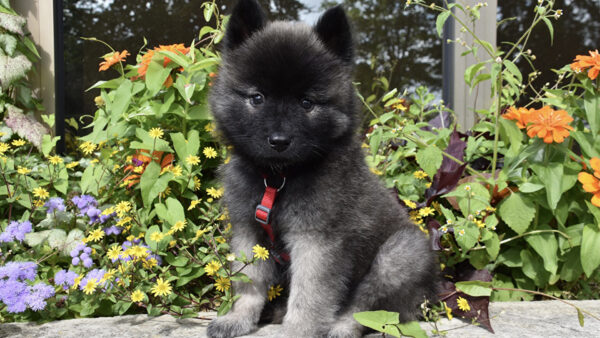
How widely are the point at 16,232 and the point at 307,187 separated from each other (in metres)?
1.81

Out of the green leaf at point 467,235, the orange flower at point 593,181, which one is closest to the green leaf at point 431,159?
the green leaf at point 467,235

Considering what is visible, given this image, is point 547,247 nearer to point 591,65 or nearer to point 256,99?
point 591,65

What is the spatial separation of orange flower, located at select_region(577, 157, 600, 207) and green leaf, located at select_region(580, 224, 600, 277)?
179 mm

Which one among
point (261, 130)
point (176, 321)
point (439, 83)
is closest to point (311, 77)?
point (261, 130)

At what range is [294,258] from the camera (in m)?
2.22

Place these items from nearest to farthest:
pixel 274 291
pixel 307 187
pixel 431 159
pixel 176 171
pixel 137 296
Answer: pixel 307 187 → pixel 137 296 → pixel 274 291 → pixel 176 171 → pixel 431 159

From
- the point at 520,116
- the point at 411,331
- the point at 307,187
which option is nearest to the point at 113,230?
the point at 307,187

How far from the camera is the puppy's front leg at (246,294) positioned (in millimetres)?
2344

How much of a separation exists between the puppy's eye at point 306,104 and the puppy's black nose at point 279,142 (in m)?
0.20

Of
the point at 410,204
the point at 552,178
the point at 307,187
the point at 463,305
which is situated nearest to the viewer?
the point at 307,187

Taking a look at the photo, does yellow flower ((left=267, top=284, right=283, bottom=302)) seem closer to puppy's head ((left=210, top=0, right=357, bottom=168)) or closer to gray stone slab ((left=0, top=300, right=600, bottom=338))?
gray stone slab ((left=0, top=300, right=600, bottom=338))

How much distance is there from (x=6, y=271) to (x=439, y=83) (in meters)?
4.86

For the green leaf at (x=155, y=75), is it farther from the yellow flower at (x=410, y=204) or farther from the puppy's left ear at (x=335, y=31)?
the yellow flower at (x=410, y=204)

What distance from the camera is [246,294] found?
2475 mm
